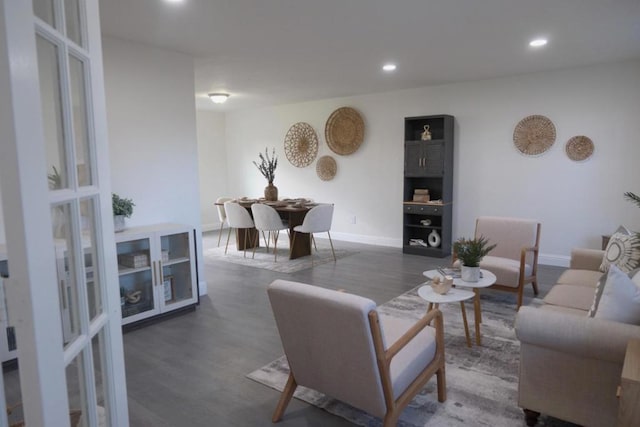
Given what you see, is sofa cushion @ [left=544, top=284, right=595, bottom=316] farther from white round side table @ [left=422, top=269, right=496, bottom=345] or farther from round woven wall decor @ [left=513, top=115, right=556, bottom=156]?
round woven wall decor @ [left=513, top=115, right=556, bottom=156]

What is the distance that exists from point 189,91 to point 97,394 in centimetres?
345

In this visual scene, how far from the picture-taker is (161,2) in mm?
2814

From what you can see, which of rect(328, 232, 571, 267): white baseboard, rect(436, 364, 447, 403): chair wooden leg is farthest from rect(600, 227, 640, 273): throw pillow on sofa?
rect(328, 232, 571, 267): white baseboard

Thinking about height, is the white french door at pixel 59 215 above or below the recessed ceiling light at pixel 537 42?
below

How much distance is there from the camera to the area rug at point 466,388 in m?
2.11

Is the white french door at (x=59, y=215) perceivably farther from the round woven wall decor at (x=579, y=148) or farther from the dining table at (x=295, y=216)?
the round woven wall decor at (x=579, y=148)

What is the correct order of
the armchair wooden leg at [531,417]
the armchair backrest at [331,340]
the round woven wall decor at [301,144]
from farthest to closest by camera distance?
1. the round woven wall decor at [301,144]
2. the armchair wooden leg at [531,417]
3. the armchair backrest at [331,340]

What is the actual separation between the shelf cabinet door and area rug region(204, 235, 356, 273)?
1.52 meters

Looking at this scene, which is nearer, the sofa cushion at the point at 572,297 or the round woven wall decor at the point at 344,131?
the sofa cushion at the point at 572,297

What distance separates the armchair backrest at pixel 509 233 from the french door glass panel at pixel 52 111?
387 centimetres

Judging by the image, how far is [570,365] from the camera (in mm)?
1842

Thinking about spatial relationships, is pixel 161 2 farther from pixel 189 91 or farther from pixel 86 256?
pixel 86 256

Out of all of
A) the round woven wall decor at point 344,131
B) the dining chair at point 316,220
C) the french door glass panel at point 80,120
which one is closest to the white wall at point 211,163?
the round woven wall decor at point 344,131

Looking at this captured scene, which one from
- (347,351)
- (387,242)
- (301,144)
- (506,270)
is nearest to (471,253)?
(506,270)
